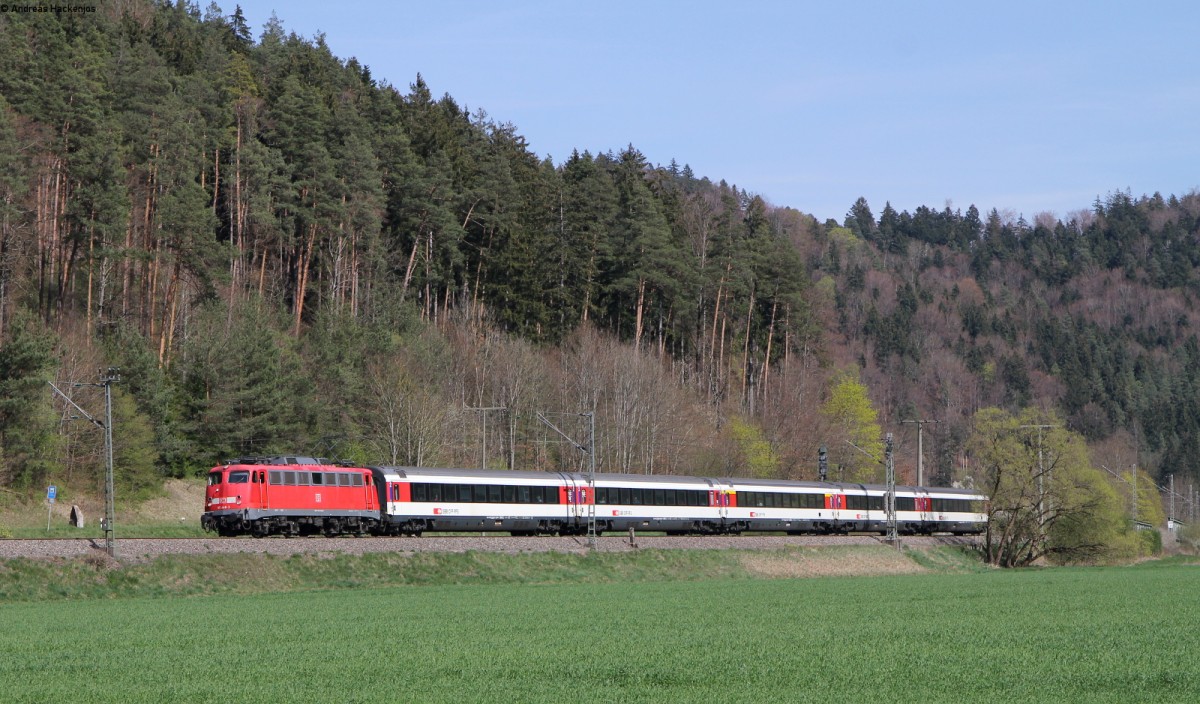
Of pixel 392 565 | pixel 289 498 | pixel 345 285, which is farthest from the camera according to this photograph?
pixel 345 285

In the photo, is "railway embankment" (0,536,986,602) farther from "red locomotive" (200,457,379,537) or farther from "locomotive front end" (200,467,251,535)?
"locomotive front end" (200,467,251,535)

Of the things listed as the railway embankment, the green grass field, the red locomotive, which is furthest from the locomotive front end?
the green grass field

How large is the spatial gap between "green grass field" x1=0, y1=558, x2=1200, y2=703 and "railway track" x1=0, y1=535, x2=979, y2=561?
114 inches

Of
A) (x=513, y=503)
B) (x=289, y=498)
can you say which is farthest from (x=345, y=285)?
(x=289, y=498)

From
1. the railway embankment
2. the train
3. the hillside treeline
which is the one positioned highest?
the hillside treeline

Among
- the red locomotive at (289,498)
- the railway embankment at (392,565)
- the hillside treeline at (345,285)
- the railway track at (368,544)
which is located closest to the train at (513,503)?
the red locomotive at (289,498)

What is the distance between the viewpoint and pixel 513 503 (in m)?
54.3

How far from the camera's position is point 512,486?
54.3m

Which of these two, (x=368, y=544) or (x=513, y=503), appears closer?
(x=368, y=544)

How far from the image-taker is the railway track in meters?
Result: 39.2

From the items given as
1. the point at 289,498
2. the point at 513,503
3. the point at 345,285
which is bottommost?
the point at 513,503

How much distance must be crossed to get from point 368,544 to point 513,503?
918 cm

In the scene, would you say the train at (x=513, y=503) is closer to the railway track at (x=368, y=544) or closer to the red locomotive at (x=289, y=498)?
the red locomotive at (x=289, y=498)

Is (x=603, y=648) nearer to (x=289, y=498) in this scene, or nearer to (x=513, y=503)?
(x=289, y=498)
